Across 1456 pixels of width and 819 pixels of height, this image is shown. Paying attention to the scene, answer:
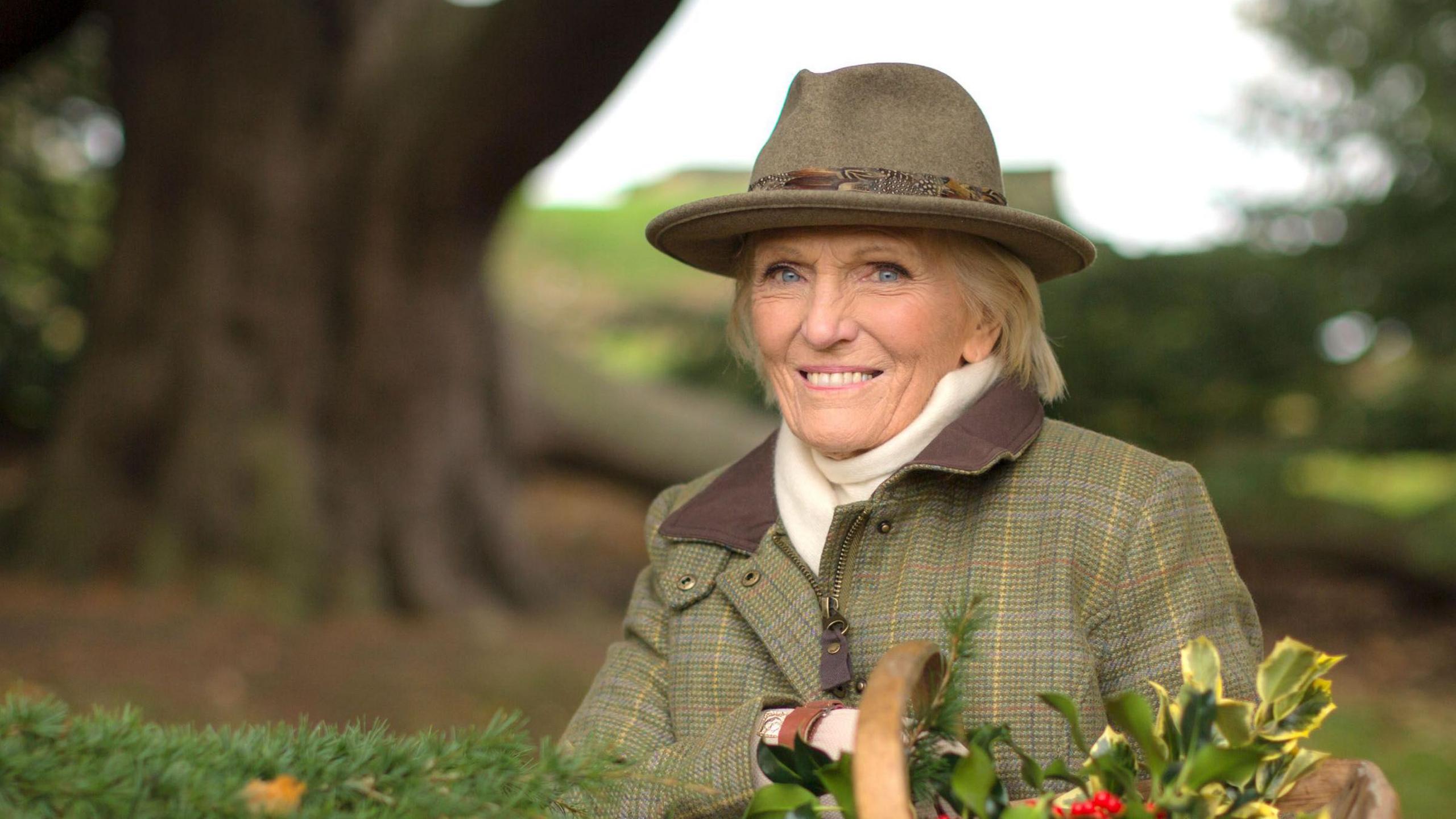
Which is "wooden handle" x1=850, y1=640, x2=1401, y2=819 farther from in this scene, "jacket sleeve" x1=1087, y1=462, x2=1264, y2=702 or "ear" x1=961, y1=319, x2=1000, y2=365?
"ear" x1=961, y1=319, x2=1000, y2=365

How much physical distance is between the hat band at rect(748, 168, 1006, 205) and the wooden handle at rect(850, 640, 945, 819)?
811 millimetres

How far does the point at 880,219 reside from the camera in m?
2.16

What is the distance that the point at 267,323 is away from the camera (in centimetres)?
657

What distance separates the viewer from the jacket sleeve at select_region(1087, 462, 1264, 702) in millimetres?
2082

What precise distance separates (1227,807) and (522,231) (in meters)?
20.2

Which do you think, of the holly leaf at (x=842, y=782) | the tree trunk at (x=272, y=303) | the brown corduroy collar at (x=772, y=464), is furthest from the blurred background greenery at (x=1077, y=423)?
the holly leaf at (x=842, y=782)

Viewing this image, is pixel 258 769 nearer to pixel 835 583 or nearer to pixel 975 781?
pixel 975 781

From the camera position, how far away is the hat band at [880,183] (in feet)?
7.07

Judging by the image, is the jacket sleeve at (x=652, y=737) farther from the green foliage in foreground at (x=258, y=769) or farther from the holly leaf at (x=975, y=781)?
the holly leaf at (x=975, y=781)

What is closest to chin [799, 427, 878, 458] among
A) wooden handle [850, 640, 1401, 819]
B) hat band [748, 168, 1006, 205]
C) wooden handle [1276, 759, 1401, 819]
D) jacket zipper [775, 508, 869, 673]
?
jacket zipper [775, 508, 869, 673]

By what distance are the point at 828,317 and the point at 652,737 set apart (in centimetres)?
74

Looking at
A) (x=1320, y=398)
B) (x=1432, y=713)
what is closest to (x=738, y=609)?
(x=1432, y=713)

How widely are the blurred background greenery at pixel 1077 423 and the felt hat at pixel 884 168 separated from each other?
12.2ft

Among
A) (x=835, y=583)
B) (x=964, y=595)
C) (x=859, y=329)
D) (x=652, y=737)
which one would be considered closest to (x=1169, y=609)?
(x=964, y=595)
